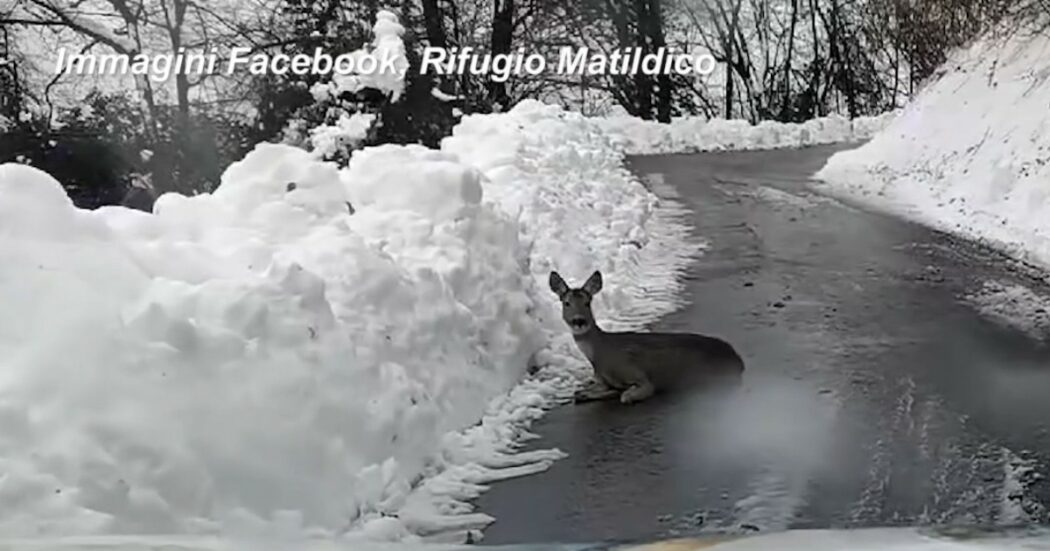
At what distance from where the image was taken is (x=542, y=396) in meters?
8.13

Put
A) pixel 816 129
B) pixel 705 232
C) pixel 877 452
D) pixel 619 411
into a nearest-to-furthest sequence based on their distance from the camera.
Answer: pixel 877 452 → pixel 619 411 → pixel 705 232 → pixel 816 129

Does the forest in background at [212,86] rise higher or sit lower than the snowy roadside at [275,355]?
higher

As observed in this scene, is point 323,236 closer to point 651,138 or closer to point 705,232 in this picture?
point 705,232

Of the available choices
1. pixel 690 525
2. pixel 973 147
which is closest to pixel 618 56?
pixel 973 147

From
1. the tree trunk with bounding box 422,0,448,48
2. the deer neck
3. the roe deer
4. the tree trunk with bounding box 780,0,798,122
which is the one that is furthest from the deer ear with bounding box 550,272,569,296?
the tree trunk with bounding box 780,0,798,122

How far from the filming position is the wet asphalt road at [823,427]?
19.6 ft

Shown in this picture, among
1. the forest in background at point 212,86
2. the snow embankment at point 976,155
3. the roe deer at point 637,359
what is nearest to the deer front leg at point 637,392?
the roe deer at point 637,359

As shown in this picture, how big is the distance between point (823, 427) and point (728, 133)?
3000 cm

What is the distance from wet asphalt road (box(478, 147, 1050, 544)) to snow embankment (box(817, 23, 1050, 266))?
10.3 ft

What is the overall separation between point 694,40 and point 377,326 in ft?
110

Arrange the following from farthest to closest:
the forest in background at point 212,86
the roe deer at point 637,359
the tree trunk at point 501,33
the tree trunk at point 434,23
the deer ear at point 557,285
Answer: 1. the tree trunk at point 501,33
2. the tree trunk at point 434,23
3. the forest in background at point 212,86
4. the deer ear at point 557,285
5. the roe deer at point 637,359

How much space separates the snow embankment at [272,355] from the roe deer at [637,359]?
0.37m

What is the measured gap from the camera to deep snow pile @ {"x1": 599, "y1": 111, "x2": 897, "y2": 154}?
113 feet

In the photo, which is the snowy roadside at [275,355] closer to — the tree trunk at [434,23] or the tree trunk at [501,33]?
the tree trunk at [434,23]
